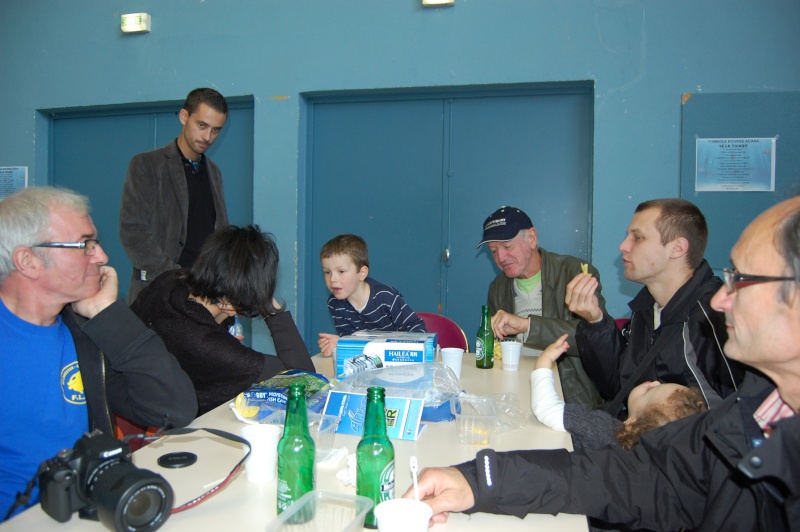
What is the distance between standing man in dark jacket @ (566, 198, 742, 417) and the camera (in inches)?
78.4

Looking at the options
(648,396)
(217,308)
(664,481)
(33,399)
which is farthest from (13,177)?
(664,481)

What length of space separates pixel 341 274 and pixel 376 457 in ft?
6.09

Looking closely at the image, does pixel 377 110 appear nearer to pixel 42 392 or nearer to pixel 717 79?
pixel 717 79

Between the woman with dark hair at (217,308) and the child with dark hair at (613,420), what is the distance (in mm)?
900

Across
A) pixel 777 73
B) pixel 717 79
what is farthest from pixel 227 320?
pixel 777 73

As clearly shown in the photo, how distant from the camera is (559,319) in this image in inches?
109

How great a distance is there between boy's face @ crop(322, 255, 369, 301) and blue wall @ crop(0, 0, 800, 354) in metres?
1.56

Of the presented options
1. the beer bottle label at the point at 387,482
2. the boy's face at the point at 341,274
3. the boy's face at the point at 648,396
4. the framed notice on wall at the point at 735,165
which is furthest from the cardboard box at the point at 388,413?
the framed notice on wall at the point at 735,165

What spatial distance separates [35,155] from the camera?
509 centimetres

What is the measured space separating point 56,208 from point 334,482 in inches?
39.7

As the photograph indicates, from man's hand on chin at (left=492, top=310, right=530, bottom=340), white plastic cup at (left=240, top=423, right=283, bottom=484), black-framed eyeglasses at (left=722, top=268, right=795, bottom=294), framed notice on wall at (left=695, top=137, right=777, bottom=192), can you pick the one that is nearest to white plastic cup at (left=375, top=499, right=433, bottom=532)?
white plastic cup at (left=240, top=423, right=283, bottom=484)

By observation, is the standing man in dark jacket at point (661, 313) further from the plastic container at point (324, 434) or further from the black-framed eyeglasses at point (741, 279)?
the plastic container at point (324, 434)

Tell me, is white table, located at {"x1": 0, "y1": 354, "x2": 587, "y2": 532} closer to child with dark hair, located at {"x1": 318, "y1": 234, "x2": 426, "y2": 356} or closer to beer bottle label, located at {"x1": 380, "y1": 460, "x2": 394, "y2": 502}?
beer bottle label, located at {"x1": 380, "y1": 460, "x2": 394, "y2": 502}

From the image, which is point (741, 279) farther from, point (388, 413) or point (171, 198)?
point (171, 198)
